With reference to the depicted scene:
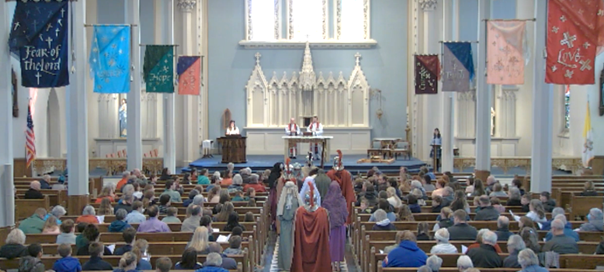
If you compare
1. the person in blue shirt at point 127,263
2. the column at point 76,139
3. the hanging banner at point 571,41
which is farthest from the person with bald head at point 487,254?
the column at point 76,139

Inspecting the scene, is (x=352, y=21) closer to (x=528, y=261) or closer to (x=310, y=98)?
(x=310, y=98)

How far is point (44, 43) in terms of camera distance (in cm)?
1239

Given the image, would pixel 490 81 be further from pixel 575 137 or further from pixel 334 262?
pixel 575 137

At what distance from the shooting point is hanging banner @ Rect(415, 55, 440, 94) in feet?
76.2

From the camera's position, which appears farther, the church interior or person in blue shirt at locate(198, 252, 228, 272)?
the church interior

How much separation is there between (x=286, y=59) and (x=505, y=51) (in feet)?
48.7

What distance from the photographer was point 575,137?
25188mm

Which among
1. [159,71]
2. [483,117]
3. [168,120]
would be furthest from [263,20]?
[483,117]

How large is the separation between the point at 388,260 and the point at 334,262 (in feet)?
13.6

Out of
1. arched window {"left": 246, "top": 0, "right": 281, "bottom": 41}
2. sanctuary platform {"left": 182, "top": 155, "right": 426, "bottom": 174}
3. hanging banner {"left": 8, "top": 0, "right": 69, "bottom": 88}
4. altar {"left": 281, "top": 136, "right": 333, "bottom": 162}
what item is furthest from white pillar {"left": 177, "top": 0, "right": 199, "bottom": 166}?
hanging banner {"left": 8, "top": 0, "right": 69, "bottom": 88}

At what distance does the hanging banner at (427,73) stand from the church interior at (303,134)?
0.08 metres

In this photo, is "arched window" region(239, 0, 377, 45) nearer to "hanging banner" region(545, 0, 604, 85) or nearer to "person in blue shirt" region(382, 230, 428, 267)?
"hanging banner" region(545, 0, 604, 85)

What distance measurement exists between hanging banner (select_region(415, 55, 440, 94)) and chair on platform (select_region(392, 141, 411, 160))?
434 centimetres

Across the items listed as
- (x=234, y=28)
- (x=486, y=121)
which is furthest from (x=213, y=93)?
(x=486, y=121)
